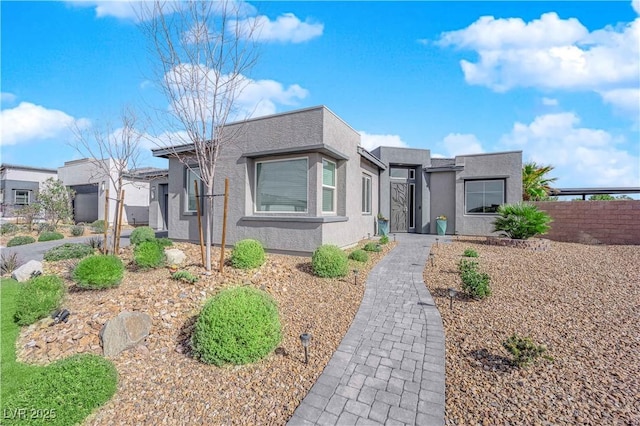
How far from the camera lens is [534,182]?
621 inches

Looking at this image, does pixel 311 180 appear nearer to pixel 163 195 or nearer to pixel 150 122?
pixel 150 122

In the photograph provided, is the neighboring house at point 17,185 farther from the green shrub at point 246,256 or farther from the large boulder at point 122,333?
the large boulder at point 122,333

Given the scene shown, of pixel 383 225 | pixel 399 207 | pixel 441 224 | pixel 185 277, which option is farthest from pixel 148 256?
pixel 441 224

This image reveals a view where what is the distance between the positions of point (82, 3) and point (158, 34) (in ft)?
6.77

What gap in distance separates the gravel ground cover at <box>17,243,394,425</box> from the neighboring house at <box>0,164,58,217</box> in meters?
27.4

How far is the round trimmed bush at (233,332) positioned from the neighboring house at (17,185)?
98.1 ft

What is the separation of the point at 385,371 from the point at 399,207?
12947 millimetres

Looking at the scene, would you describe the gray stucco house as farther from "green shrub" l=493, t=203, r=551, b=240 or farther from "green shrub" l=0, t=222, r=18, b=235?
"green shrub" l=0, t=222, r=18, b=235

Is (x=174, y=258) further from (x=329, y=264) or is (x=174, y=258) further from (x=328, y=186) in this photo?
(x=328, y=186)

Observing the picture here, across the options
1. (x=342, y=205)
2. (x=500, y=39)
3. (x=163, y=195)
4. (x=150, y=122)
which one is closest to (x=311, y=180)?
(x=342, y=205)

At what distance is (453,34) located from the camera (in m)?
8.06

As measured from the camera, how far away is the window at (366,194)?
12.4m

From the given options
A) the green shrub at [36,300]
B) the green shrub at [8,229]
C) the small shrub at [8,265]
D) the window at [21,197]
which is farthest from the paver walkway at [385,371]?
the window at [21,197]

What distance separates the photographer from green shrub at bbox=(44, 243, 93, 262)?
28.5 feet
